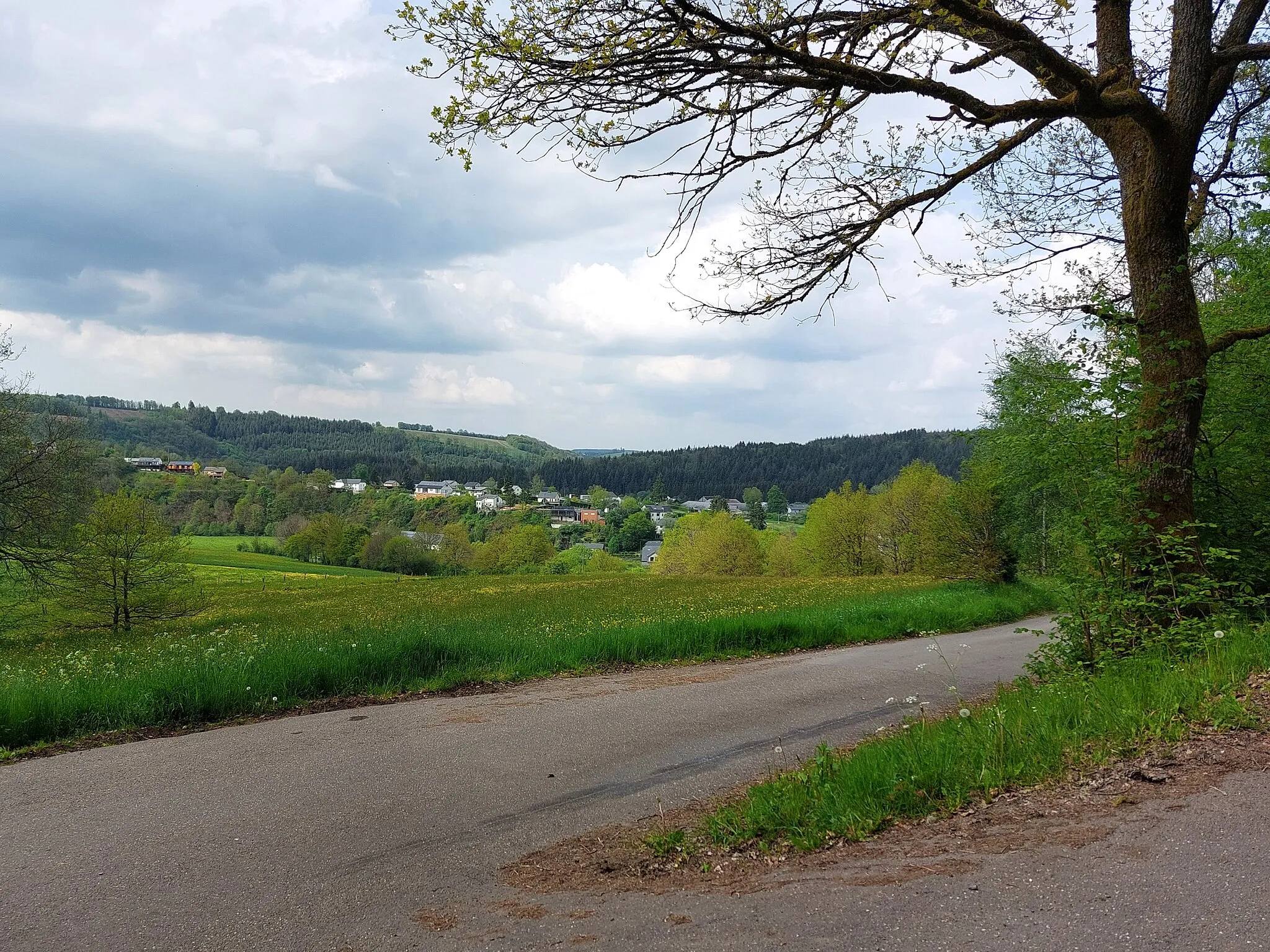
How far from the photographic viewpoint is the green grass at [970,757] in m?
4.31

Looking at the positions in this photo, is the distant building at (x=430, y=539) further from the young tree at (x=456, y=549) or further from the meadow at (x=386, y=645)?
the meadow at (x=386, y=645)

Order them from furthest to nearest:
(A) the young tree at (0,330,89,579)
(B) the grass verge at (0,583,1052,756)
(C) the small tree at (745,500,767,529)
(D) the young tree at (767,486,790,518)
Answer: (D) the young tree at (767,486,790,518) → (C) the small tree at (745,500,767,529) → (A) the young tree at (0,330,89,579) → (B) the grass verge at (0,583,1052,756)

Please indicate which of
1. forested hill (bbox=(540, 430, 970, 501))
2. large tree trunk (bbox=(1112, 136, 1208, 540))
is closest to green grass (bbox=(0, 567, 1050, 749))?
large tree trunk (bbox=(1112, 136, 1208, 540))

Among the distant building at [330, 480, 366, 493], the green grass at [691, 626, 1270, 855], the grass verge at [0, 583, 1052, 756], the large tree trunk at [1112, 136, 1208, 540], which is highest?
the large tree trunk at [1112, 136, 1208, 540]

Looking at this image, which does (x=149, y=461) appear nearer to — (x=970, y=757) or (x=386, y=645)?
(x=386, y=645)

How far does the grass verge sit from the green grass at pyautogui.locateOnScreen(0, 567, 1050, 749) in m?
0.02

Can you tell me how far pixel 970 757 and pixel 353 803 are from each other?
4.31 metres

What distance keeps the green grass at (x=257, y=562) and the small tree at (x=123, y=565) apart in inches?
1649

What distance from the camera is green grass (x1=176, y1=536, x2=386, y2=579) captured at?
67312 mm

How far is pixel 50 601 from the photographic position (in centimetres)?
2264

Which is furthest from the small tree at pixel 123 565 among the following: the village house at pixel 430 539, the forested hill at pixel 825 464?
the forested hill at pixel 825 464

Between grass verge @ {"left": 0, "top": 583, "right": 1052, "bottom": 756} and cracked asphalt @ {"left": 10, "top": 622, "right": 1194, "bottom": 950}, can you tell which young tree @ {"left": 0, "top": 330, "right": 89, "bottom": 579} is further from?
cracked asphalt @ {"left": 10, "top": 622, "right": 1194, "bottom": 950}

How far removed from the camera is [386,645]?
10.4 metres

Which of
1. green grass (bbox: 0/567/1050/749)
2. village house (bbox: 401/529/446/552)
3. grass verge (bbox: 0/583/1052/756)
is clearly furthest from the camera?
village house (bbox: 401/529/446/552)
